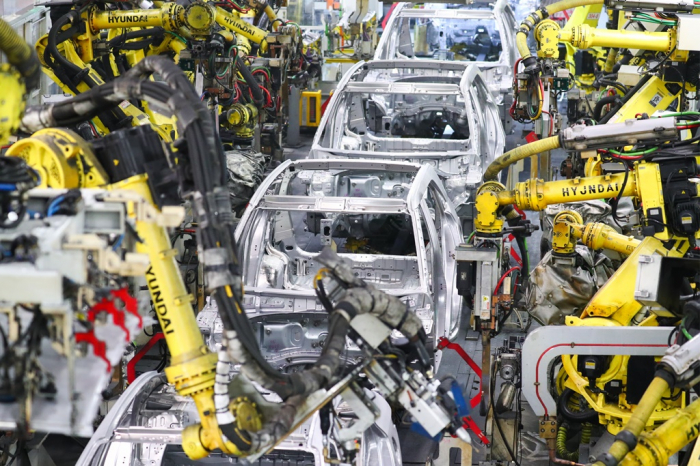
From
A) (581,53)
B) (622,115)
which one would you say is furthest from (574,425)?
(581,53)

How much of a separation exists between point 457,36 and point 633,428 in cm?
1130

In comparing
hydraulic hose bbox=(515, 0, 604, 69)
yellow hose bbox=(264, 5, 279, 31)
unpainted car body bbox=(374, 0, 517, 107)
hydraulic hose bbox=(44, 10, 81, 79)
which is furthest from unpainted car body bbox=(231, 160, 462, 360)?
yellow hose bbox=(264, 5, 279, 31)

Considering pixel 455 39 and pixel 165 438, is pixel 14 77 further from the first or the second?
pixel 455 39

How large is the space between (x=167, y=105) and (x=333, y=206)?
347 centimetres

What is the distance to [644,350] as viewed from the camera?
19.9ft

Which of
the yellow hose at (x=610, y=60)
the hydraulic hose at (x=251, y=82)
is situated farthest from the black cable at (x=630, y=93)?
the hydraulic hose at (x=251, y=82)

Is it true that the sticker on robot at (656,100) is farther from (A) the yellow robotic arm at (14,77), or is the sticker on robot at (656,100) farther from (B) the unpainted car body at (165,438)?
(A) the yellow robotic arm at (14,77)

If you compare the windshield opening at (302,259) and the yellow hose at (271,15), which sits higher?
the yellow hose at (271,15)

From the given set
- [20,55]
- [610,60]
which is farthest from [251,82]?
[20,55]

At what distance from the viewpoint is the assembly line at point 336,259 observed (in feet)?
12.4

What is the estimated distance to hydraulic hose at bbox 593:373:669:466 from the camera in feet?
15.7

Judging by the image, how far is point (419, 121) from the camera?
39.4ft

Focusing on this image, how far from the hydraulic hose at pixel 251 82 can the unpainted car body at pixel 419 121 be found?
141cm

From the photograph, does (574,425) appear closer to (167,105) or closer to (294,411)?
(294,411)
